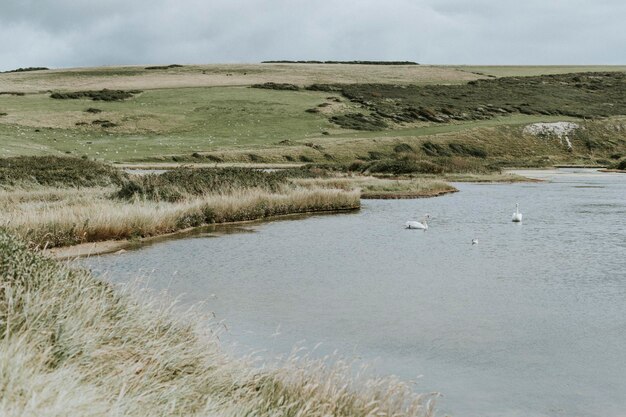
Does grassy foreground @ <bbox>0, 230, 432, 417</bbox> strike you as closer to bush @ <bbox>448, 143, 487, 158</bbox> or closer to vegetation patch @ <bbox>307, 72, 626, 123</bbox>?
bush @ <bbox>448, 143, 487, 158</bbox>

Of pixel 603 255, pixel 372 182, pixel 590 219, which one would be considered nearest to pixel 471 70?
pixel 372 182

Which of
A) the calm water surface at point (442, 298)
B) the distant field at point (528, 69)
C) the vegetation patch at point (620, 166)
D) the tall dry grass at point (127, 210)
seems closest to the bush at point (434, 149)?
the vegetation patch at point (620, 166)

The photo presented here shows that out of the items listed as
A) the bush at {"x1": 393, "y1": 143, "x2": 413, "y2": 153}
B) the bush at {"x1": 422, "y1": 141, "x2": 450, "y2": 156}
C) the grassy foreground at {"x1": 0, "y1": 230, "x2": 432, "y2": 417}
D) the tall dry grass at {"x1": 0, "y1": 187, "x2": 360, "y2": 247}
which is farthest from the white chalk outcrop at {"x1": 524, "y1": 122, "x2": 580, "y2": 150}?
the grassy foreground at {"x1": 0, "y1": 230, "x2": 432, "y2": 417}

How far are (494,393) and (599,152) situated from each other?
301 feet

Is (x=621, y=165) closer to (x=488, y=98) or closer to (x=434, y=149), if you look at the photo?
(x=434, y=149)

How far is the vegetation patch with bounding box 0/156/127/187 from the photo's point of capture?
113 ft

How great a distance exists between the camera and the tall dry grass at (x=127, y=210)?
2084cm

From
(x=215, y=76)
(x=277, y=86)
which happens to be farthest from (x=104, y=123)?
(x=215, y=76)

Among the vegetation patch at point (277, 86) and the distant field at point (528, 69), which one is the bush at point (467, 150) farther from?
the distant field at point (528, 69)

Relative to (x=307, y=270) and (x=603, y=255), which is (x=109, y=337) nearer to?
(x=307, y=270)

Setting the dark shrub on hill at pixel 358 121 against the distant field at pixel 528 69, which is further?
the distant field at pixel 528 69

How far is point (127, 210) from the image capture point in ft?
79.4

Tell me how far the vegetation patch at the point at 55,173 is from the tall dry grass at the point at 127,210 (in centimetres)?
250

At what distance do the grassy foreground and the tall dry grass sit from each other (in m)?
7.15
